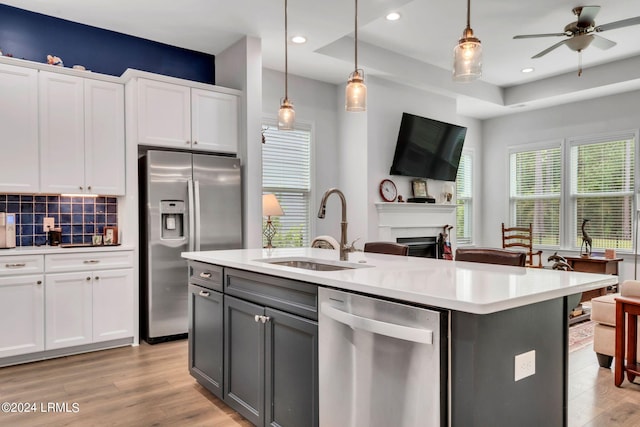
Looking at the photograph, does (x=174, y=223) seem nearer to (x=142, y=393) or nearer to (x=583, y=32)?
(x=142, y=393)

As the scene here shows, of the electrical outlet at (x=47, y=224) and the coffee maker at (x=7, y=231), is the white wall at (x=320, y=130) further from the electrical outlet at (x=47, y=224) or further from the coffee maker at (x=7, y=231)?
the coffee maker at (x=7, y=231)

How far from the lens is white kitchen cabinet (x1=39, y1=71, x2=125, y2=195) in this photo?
3695mm

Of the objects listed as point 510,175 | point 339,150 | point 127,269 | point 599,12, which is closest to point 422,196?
point 339,150

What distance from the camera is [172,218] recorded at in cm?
407

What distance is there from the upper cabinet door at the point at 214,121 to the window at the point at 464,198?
15.5 feet

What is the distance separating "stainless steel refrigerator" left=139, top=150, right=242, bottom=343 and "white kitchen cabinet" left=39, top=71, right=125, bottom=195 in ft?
1.02

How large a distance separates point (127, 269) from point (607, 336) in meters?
3.92

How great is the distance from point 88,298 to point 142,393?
1257 millimetres

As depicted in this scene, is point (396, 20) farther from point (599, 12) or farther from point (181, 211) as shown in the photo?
point (181, 211)

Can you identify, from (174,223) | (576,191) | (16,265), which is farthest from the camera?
(576,191)

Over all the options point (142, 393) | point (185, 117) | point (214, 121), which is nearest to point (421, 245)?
point (214, 121)

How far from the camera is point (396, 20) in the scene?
462 centimetres

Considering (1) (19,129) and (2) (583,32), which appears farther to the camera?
(2) (583,32)

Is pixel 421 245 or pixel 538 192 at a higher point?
pixel 538 192
